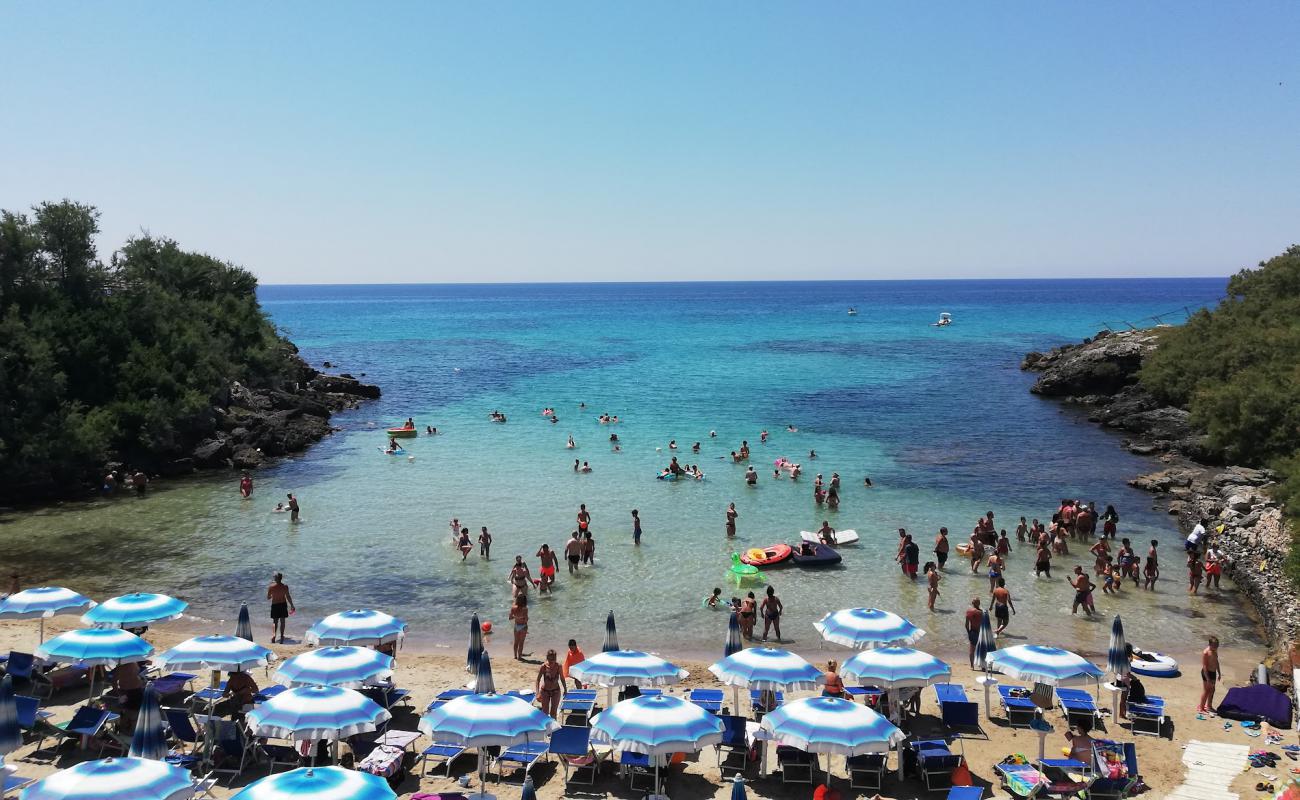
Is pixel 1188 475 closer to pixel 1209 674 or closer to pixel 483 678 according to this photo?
pixel 1209 674

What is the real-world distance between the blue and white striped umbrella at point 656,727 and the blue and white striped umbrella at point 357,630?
5431 mm

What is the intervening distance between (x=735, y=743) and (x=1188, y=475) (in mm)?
27482

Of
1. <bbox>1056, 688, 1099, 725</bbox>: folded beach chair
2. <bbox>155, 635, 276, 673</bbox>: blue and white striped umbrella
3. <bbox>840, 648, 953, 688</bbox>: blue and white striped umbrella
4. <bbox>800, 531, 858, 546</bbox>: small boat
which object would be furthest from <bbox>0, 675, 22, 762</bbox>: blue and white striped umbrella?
<bbox>800, 531, 858, 546</bbox>: small boat

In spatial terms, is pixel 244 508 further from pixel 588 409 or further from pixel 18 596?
pixel 588 409

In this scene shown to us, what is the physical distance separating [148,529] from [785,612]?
2001 centimetres

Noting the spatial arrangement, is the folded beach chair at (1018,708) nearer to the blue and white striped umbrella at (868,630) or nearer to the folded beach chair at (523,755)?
the blue and white striped umbrella at (868,630)

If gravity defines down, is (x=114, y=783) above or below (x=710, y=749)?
above

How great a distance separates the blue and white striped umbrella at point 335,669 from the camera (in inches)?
488

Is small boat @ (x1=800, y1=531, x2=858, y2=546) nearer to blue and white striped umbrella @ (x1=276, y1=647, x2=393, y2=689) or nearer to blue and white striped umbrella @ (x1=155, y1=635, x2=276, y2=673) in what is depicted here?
blue and white striped umbrella @ (x1=276, y1=647, x2=393, y2=689)

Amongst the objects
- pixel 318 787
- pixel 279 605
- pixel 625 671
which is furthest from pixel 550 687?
pixel 279 605

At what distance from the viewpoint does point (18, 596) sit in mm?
15594

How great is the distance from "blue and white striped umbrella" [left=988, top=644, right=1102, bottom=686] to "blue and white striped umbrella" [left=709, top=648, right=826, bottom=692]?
9.65ft

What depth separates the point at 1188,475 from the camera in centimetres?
3278

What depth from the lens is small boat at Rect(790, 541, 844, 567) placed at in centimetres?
2375
